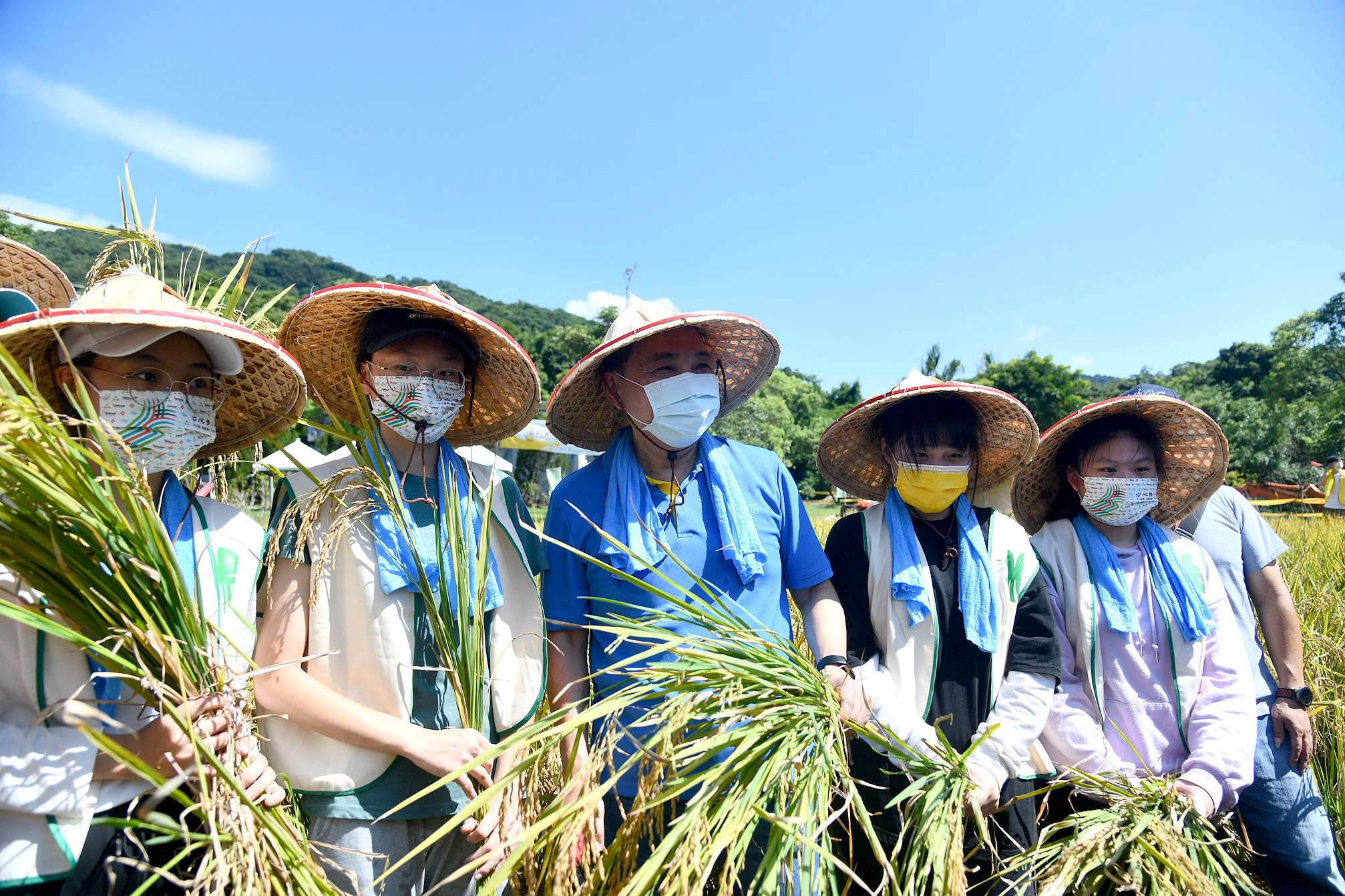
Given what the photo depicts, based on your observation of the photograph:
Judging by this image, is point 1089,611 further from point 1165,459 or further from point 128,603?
point 128,603

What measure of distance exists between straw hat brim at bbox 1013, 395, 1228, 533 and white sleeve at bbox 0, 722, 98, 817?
2.60m

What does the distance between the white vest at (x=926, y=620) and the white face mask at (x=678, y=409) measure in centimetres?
62

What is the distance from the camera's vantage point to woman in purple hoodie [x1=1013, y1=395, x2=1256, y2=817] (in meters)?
1.91

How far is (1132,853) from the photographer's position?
135 cm

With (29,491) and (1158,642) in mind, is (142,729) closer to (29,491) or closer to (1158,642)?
(29,491)

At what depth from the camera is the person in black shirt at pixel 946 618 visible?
185 centimetres

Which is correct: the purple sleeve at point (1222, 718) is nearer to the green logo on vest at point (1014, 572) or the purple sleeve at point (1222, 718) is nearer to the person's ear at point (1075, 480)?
the person's ear at point (1075, 480)

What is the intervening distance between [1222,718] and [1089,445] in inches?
33.4

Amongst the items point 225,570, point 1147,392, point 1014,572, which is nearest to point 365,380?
point 225,570

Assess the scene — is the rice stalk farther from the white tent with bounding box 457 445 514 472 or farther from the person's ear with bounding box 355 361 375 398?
the white tent with bounding box 457 445 514 472

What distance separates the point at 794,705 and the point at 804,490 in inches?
1704

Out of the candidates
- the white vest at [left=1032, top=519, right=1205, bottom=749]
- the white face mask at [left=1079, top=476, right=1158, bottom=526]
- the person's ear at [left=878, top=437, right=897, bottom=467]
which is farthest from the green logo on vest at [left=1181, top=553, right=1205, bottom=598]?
the person's ear at [left=878, top=437, right=897, bottom=467]

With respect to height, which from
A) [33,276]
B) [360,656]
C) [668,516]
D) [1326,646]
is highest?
[33,276]

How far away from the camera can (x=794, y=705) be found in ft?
4.38
